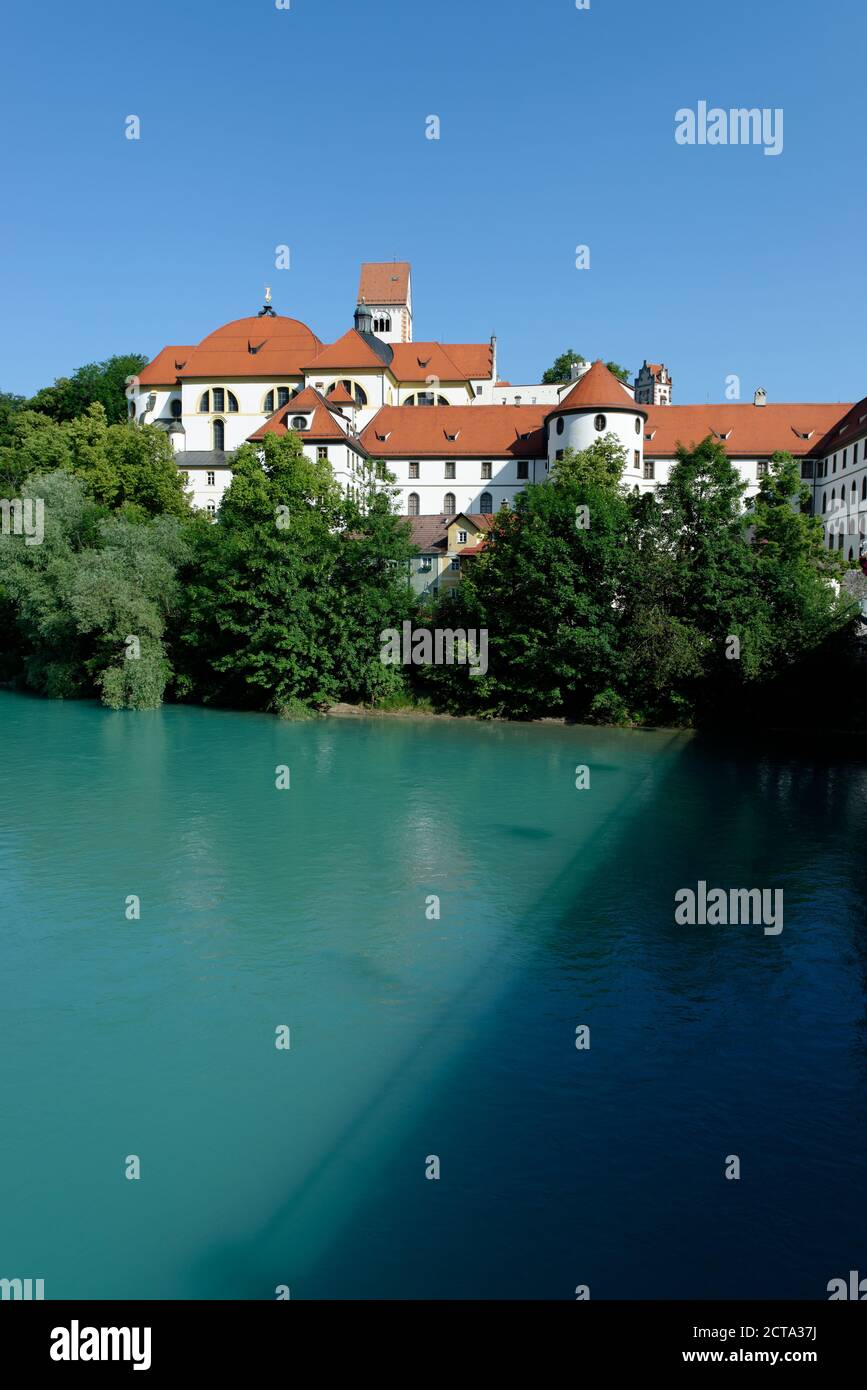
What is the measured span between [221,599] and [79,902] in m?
23.0

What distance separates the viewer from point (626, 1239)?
8883mm

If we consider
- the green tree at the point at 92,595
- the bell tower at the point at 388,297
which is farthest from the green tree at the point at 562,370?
the green tree at the point at 92,595

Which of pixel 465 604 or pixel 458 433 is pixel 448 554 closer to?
pixel 465 604

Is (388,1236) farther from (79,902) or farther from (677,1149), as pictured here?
(79,902)

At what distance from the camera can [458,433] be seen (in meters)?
63.2

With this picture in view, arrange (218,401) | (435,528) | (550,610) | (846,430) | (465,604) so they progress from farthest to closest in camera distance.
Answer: (218,401) < (846,430) < (435,528) < (465,604) < (550,610)

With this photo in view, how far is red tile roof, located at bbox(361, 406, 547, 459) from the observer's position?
62094mm

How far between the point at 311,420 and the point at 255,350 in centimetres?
1564

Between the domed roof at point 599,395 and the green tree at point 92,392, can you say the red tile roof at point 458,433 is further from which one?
the green tree at point 92,392

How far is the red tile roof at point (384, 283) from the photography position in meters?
91.5

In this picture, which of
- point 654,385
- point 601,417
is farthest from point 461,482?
point 654,385

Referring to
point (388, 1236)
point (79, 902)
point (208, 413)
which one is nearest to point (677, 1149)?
point (388, 1236)

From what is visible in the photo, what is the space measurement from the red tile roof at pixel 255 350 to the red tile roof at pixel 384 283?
72.5 feet

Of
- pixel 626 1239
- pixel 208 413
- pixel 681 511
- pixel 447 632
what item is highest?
pixel 208 413
